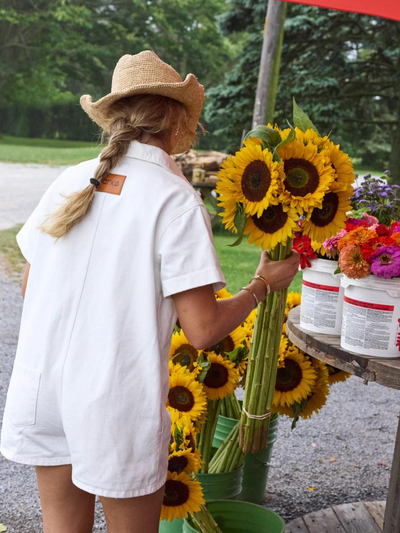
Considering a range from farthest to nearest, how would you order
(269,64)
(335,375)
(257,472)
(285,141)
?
(269,64) < (257,472) < (335,375) < (285,141)

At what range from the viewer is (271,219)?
1.75 metres

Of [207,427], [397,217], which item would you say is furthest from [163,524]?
[397,217]

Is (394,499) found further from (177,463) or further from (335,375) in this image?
(177,463)

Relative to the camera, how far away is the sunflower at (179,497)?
207cm

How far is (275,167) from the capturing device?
168cm

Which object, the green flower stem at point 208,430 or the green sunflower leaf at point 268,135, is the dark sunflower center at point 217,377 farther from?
the green sunflower leaf at point 268,135

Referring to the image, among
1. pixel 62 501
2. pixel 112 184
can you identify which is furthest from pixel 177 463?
pixel 112 184

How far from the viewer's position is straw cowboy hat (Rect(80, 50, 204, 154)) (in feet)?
4.92

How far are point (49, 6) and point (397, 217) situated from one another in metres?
15.7

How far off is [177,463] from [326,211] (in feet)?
3.01

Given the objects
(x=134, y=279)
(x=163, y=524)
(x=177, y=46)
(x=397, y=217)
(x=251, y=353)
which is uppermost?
(x=177, y=46)

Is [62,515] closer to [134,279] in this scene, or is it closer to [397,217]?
[134,279]

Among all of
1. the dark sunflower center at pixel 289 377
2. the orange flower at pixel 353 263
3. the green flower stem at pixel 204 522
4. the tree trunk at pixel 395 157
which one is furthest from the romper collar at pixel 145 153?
the tree trunk at pixel 395 157

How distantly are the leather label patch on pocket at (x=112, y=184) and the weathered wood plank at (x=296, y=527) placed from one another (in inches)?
70.3
